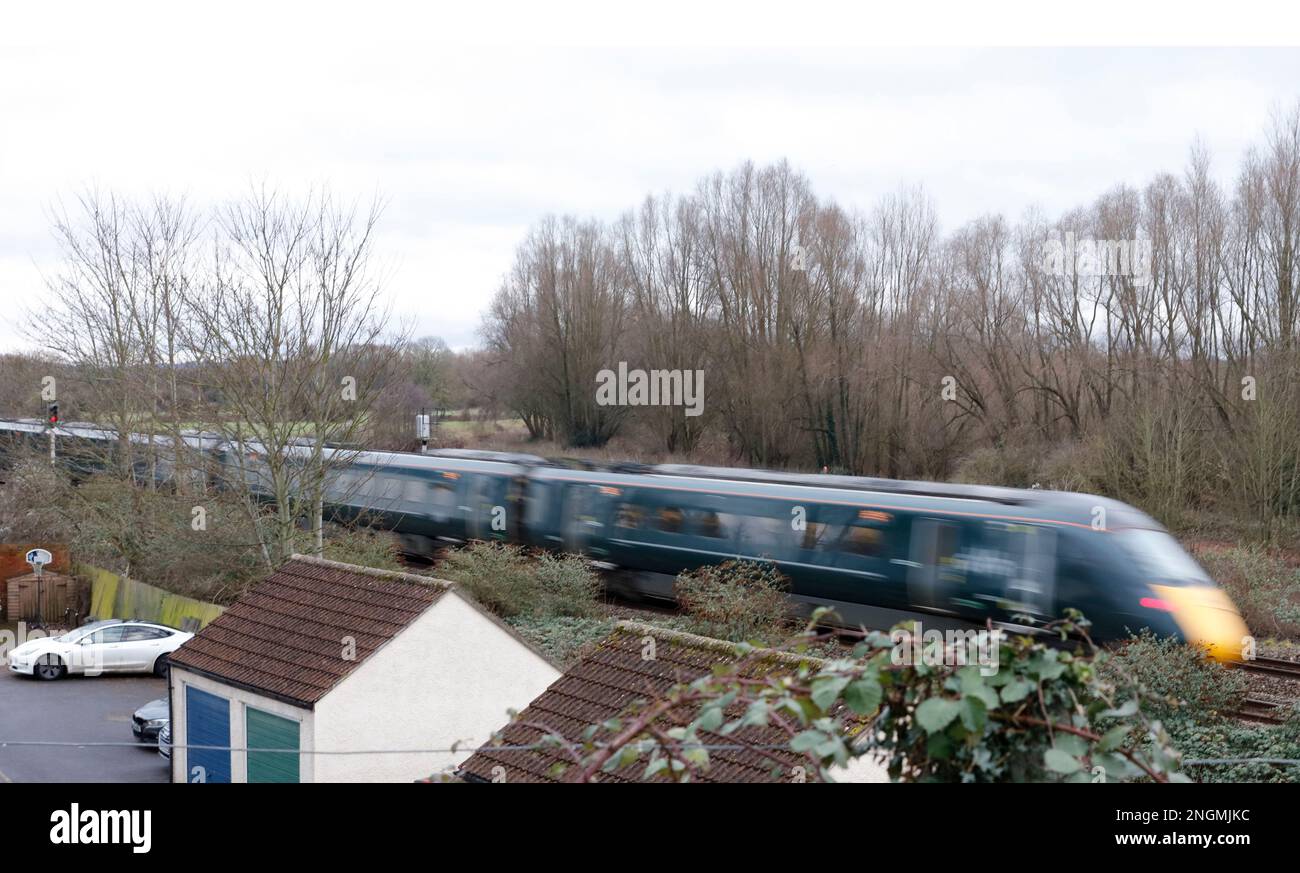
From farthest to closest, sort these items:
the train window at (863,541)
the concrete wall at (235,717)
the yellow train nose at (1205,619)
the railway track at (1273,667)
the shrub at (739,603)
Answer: the shrub at (739,603)
the train window at (863,541)
the railway track at (1273,667)
the yellow train nose at (1205,619)
the concrete wall at (235,717)

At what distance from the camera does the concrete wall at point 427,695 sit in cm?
1143

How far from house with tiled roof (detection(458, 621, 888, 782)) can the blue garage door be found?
469 cm

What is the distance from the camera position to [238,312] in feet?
77.2

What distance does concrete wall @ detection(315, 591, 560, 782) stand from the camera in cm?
1143

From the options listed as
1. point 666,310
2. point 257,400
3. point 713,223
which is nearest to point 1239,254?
point 713,223

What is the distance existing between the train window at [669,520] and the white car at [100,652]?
392 inches

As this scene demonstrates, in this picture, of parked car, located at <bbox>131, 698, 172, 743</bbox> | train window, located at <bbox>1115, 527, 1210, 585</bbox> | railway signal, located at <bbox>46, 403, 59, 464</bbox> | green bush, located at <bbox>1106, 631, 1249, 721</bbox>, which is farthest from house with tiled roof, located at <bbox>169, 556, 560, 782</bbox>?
railway signal, located at <bbox>46, 403, 59, 464</bbox>

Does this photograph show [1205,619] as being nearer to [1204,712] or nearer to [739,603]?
[1204,712]

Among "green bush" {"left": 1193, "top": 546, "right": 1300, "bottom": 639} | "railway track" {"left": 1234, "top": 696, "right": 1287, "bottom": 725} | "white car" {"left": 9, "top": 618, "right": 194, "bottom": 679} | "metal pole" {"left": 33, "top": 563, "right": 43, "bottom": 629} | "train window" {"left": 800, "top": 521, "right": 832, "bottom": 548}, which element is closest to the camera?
"railway track" {"left": 1234, "top": 696, "right": 1287, "bottom": 725}

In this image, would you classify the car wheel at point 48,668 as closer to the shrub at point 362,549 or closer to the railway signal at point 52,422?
the shrub at point 362,549

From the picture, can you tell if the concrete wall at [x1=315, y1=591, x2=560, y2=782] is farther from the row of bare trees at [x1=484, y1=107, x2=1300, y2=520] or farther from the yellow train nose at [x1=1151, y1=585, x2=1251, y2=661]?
the row of bare trees at [x1=484, y1=107, x2=1300, y2=520]

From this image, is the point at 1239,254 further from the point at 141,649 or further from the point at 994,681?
the point at 994,681

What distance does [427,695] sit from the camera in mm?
12055

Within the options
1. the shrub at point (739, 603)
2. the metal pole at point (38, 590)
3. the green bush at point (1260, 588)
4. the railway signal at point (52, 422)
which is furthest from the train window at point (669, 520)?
the metal pole at point (38, 590)
